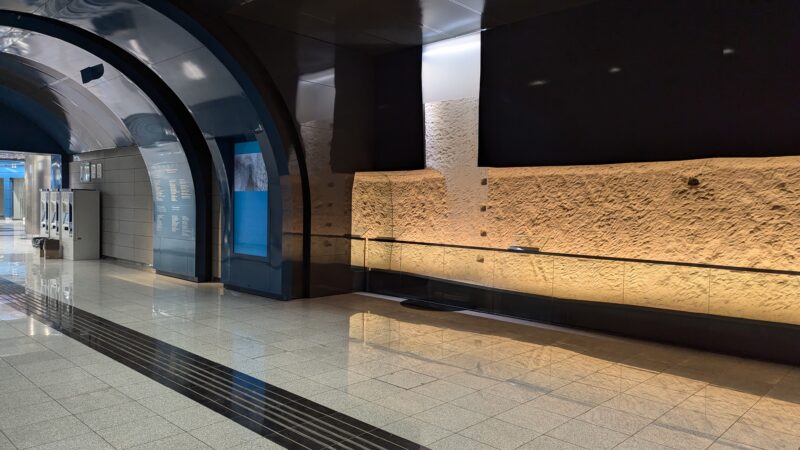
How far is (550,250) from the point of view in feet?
24.4

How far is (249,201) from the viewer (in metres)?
9.29

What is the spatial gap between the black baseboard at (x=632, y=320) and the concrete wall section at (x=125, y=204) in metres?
6.77

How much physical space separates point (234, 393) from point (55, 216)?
485 inches

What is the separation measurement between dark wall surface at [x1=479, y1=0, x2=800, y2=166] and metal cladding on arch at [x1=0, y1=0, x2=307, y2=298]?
306 cm

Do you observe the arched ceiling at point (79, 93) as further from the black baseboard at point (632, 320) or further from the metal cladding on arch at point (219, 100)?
the black baseboard at point (632, 320)

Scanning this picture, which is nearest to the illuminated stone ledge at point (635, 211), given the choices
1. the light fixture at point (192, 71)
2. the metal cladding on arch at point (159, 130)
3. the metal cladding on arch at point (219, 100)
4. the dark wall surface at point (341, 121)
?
the dark wall surface at point (341, 121)

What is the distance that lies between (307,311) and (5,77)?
32.2ft

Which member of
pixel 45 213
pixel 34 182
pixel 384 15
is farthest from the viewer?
pixel 34 182

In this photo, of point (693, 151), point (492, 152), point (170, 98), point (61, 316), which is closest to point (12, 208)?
point (170, 98)

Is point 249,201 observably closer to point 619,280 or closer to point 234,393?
point 234,393

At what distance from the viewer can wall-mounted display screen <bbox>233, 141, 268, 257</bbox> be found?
29.6 ft

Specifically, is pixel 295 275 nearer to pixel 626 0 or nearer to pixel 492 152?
pixel 492 152

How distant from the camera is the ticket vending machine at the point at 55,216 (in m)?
14.1

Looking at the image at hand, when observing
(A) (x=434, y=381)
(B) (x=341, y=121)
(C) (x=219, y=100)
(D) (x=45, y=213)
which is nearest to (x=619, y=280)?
(A) (x=434, y=381)
